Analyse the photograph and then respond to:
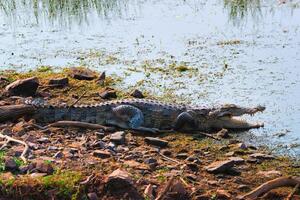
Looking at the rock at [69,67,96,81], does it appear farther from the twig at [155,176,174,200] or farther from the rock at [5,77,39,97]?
the twig at [155,176,174,200]

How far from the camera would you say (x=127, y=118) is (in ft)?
20.0

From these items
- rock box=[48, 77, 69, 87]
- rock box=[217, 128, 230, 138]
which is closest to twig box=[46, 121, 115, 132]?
rock box=[217, 128, 230, 138]

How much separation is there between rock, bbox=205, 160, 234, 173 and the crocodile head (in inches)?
51.7

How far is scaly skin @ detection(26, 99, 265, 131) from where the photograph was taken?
20.0ft

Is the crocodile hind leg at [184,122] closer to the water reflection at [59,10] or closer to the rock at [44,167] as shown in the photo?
the rock at [44,167]

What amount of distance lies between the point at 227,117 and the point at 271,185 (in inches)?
75.1

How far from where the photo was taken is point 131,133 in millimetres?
5895

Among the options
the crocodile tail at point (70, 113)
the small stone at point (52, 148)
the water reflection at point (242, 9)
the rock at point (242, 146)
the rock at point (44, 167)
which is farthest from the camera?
the water reflection at point (242, 9)

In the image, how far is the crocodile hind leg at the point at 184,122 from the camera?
19.8 ft

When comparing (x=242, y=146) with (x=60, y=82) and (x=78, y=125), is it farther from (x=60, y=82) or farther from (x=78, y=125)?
(x=60, y=82)

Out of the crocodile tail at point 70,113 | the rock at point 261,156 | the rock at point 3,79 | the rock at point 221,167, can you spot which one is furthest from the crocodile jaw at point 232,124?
the rock at point 3,79

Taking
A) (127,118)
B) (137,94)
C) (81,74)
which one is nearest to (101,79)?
(81,74)

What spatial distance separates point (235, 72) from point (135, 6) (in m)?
4.94

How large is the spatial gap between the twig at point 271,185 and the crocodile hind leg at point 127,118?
6.33 feet
